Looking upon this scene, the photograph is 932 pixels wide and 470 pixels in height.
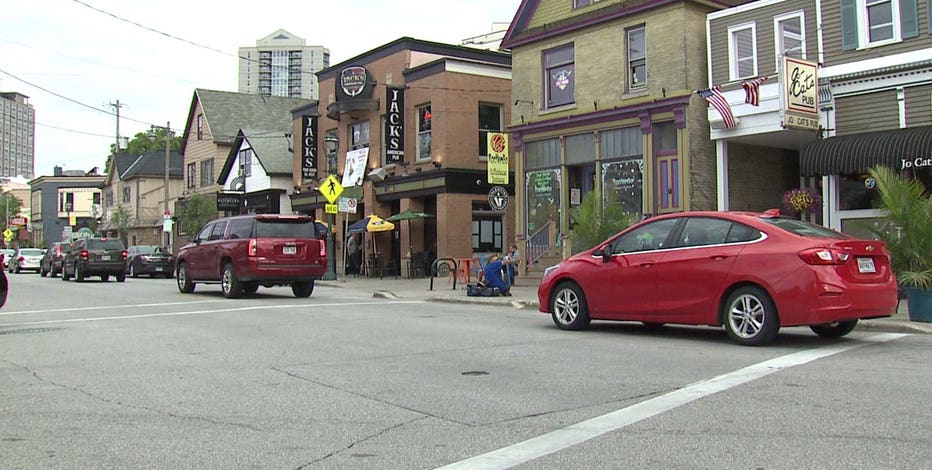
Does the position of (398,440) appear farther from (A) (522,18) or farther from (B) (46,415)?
(A) (522,18)

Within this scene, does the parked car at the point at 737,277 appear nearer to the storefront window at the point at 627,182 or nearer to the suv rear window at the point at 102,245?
the storefront window at the point at 627,182

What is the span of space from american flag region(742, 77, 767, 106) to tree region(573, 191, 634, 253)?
170 inches

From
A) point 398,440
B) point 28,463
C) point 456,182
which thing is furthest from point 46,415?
point 456,182

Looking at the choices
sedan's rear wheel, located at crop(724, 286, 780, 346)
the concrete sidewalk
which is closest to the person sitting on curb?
the concrete sidewalk

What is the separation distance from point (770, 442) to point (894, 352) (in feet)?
15.2

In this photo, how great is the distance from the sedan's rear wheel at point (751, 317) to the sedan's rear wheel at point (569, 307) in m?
2.16

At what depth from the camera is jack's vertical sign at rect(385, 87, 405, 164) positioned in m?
29.8

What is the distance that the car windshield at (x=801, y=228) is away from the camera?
9320mm

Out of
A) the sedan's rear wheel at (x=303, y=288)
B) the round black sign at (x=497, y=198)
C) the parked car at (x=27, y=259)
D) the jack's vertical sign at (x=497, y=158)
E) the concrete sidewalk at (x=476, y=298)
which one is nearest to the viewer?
the concrete sidewalk at (x=476, y=298)

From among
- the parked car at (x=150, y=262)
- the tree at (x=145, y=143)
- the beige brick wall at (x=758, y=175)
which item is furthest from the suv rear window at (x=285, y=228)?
the tree at (x=145, y=143)

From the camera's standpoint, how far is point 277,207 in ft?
132

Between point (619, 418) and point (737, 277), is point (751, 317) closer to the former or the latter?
point (737, 277)

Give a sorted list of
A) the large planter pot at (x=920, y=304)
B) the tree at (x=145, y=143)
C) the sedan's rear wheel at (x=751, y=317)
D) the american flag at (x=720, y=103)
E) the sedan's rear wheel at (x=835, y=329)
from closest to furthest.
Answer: the sedan's rear wheel at (x=751, y=317) → the sedan's rear wheel at (x=835, y=329) → the large planter pot at (x=920, y=304) → the american flag at (x=720, y=103) → the tree at (x=145, y=143)

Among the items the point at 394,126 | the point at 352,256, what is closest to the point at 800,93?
the point at 394,126
